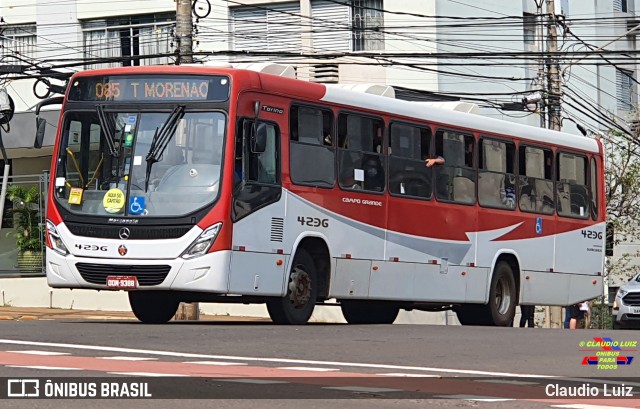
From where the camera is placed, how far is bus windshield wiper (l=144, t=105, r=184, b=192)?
691 inches

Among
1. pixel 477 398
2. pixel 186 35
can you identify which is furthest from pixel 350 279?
pixel 477 398

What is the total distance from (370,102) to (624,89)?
3322cm

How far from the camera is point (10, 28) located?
41156mm

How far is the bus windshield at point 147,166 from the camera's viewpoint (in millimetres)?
17453

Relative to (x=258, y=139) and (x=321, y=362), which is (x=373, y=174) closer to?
(x=258, y=139)

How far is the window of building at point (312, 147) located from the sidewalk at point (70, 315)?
29.7 ft

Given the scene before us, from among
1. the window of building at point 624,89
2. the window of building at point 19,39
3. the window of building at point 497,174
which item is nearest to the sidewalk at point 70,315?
the window of building at point 497,174

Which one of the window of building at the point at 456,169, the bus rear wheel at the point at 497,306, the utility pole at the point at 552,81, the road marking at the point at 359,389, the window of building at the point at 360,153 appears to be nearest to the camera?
the road marking at the point at 359,389

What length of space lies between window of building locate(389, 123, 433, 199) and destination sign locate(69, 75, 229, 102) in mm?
3633

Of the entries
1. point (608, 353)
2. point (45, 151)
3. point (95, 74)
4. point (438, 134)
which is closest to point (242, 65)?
point (95, 74)

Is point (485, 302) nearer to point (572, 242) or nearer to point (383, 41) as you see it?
point (572, 242)

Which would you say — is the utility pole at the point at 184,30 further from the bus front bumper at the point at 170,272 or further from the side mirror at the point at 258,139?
the bus front bumper at the point at 170,272

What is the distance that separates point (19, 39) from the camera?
135 ft

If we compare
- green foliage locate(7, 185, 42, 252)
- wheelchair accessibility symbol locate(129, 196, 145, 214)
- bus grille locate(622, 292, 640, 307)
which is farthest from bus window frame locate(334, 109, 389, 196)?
green foliage locate(7, 185, 42, 252)
